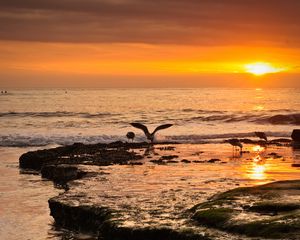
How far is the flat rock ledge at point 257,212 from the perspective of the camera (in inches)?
456

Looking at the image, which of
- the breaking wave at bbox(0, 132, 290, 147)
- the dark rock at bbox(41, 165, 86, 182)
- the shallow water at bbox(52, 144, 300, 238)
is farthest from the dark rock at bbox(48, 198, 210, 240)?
the breaking wave at bbox(0, 132, 290, 147)

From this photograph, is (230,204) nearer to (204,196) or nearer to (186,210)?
(186,210)

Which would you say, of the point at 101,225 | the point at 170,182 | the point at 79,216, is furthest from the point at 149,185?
the point at 101,225

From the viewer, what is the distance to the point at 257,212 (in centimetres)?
1328

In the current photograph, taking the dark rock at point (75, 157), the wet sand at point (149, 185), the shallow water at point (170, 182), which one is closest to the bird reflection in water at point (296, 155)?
the wet sand at point (149, 185)

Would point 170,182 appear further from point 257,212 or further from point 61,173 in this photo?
point 257,212

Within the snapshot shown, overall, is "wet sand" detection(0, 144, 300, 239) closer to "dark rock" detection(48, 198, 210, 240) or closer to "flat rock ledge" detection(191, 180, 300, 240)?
"dark rock" detection(48, 198, 210, 240)

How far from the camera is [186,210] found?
48.6 ft

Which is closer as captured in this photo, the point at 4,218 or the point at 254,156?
the point at 4,218

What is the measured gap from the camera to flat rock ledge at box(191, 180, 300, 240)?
11.6 meters

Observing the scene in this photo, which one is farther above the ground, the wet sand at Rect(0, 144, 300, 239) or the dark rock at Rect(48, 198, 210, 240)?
the wet sand at Rect(0, 144, 300, 239)

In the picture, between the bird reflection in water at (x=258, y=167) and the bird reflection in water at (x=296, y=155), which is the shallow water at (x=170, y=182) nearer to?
the bird reflection in water at (x=258, y=167)

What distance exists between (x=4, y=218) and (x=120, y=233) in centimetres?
535

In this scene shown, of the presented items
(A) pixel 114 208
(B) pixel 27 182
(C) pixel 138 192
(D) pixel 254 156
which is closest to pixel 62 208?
(A) pixel 114 208
